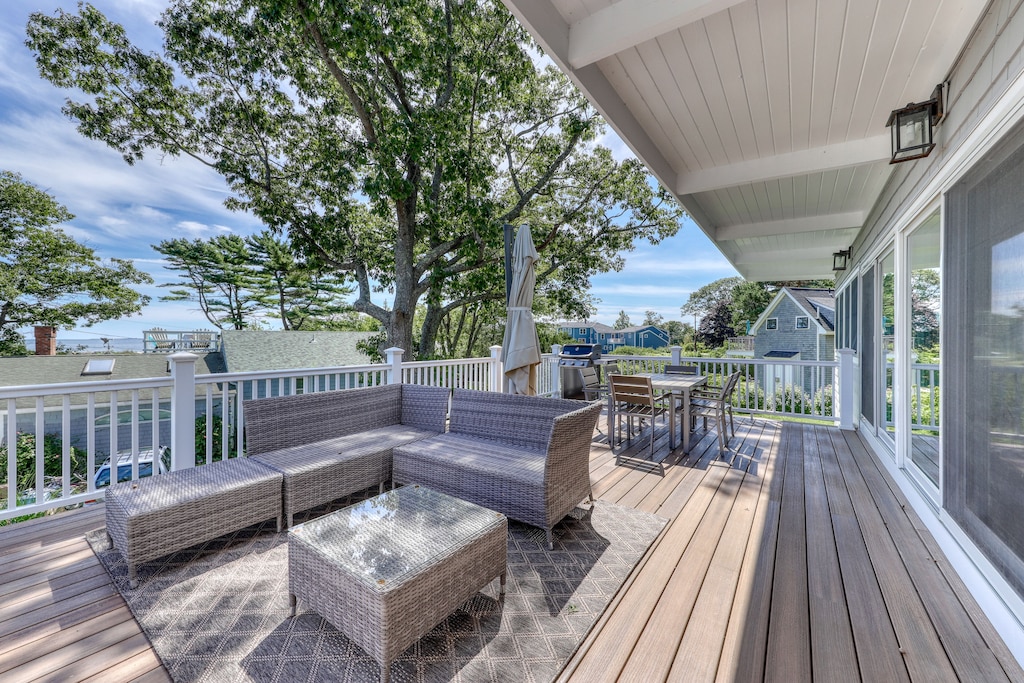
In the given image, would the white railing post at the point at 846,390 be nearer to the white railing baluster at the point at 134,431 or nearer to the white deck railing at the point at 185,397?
the white deck railing at the point at 185,397

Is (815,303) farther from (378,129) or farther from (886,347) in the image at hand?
A: (378,129)

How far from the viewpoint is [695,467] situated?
13.3 ft

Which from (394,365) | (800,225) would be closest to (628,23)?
(394,365)

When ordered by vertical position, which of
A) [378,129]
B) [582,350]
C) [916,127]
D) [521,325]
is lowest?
[582,350]

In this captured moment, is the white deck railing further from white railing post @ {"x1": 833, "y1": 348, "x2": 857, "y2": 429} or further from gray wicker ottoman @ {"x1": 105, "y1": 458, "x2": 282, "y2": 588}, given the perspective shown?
gray wicker ottoman @ {"x1": 105, "y1": 458, "x2": 282, "y2": 588}

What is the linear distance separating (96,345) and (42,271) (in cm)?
397

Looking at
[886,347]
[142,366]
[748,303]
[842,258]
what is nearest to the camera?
[886,347]

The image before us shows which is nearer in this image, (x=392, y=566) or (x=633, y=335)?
(x=392, y=566)

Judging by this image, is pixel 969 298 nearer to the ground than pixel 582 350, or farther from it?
farther from it

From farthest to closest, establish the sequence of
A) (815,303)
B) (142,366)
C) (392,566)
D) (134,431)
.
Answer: (815,303) → (142,366) → (134,431) → (392,566)

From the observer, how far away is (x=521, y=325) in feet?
13.2

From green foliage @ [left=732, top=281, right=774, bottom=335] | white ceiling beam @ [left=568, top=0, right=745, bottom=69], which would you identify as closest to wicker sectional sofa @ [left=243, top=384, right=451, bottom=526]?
white ceiling beam @ [left=568, top=0, right=745, bottom=69]

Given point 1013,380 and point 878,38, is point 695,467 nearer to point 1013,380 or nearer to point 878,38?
point 1013,380

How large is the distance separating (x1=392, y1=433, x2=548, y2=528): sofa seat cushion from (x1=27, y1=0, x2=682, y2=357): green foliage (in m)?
5.83
